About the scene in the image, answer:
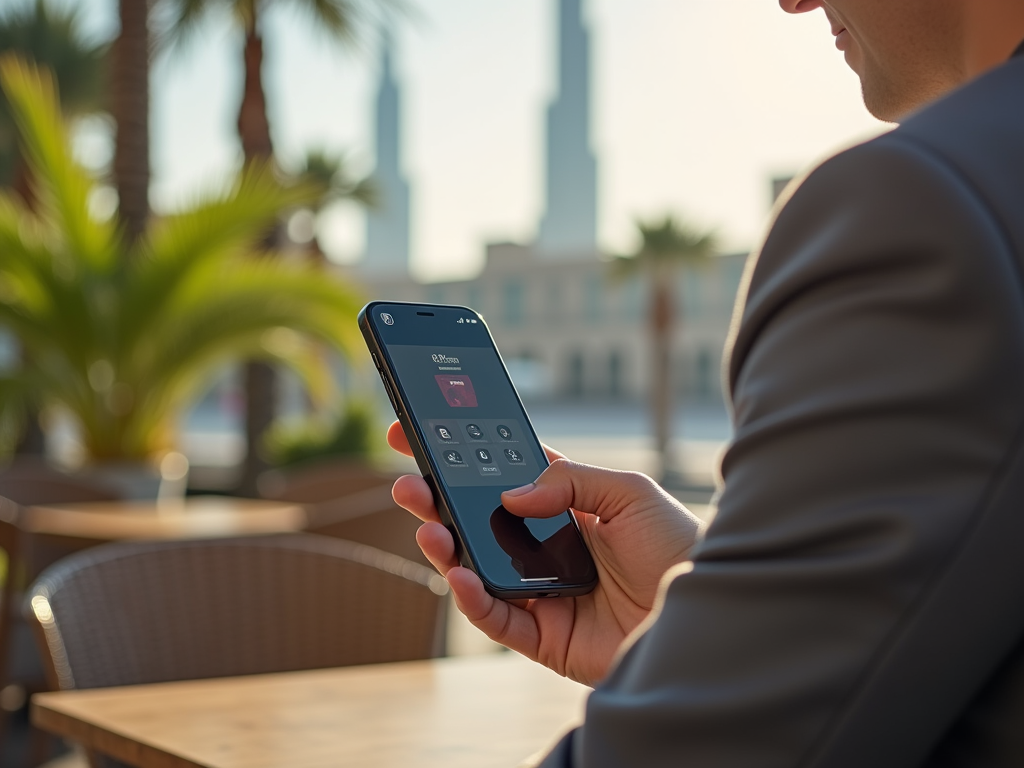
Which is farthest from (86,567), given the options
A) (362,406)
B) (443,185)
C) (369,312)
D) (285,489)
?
(443,185)

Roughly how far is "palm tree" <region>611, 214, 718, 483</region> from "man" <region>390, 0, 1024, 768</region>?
23.7 meters

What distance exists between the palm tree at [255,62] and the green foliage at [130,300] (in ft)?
14.7

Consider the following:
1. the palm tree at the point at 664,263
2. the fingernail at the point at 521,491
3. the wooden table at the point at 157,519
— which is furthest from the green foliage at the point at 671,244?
the fingernail at the point at 521,491

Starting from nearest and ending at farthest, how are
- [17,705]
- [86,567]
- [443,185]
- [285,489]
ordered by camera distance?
[86,567]
[17,705]
[285,489]
[443,185]

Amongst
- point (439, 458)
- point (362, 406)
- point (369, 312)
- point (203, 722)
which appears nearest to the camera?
point (439, 458)

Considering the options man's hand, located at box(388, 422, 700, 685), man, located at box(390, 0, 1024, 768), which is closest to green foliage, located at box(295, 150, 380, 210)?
man's hand, located at box(388, 422, 700, 685)

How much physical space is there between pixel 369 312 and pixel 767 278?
780mm

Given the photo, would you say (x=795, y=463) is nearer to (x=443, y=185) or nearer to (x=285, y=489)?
(x=285, y=489)

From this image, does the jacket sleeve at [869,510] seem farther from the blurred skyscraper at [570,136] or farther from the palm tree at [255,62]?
the blurred skyscraper at [570,136]

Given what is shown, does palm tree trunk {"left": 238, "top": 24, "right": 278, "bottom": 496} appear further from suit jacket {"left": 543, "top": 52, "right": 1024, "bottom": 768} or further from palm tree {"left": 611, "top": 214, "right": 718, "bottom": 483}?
palm tree {"left": 611, "top": 214, "right": 718, "bottom": 483}

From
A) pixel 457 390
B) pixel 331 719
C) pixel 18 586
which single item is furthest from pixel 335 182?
pixel 457 390

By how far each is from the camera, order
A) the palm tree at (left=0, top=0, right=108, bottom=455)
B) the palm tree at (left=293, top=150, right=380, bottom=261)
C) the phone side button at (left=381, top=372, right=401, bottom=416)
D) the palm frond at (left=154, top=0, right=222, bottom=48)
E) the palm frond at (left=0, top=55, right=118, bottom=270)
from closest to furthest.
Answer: the phone side button at (left=381, top=372, right=401, bottom=416)
the palm frond at (left=0, top=55, right=118, bottom=270)
the palm frond at (left=154, top=0, right=222, bottom=48)
the palm tree at (left=0, top=0, right=108, bottom=455)
the palm tree at (left=293, top=150, right=380, bottom=261)

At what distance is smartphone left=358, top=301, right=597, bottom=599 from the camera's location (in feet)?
3.88

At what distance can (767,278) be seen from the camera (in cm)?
64
